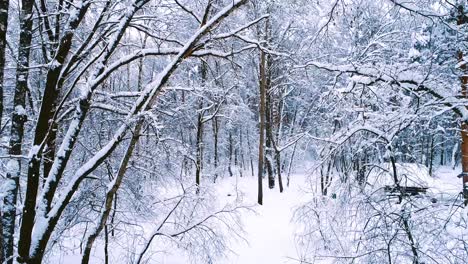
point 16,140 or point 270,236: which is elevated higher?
point 16,140

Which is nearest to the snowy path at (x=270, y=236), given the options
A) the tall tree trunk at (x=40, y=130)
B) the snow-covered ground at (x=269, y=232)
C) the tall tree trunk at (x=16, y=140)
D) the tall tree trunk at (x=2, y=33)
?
the snow-covered ground at (x=269, y=232)

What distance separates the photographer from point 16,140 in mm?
4715

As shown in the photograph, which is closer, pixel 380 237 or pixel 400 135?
pixel 380 237

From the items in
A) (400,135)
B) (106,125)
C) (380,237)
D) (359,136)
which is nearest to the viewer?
(380,237)

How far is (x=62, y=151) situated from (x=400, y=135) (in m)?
4.23

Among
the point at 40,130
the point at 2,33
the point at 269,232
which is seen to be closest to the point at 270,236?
the point at 269,232

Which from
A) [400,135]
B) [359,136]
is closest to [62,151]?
[359,136]

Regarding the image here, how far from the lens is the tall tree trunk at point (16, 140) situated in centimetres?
446

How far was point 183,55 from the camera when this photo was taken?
486cm

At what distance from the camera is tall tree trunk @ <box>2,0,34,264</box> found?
4465 millimetres

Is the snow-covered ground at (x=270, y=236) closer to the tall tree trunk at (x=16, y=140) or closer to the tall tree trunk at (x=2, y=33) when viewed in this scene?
the tall tree trunk at (x=16, y=140)

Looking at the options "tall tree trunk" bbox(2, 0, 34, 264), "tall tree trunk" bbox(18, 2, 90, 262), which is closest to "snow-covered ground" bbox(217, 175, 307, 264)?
"tall tree trunk" bbox(18, 2, 90, 262)

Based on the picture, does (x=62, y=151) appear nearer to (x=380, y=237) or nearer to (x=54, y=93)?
(x=54, y=93)

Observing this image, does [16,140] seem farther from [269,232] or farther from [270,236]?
[269,232]
